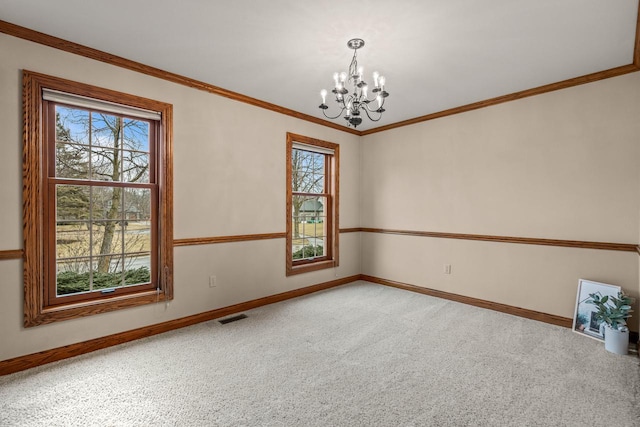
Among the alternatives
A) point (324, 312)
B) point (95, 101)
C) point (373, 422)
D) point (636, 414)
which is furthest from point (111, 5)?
point (636, 414)

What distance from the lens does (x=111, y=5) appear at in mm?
2055

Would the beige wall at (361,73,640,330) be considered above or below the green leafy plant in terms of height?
above

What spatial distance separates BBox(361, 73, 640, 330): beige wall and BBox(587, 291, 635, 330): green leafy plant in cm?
26

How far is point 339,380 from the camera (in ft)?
7.23

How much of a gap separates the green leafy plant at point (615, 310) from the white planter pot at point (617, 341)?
6cm

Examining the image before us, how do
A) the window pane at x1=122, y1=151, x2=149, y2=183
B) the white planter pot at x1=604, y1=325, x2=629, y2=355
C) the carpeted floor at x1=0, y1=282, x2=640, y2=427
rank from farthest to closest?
the window pane at x1=122, y1=151, x2=149, y2=183 < the white planter pot at x1=604, y1=325, x2=629, y2=355 < the carpeted floor at x1=0, y1=282, x2=640, y2=427

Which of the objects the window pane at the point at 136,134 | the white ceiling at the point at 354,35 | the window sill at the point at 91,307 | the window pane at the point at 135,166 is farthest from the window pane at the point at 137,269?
the white ceiling at the point at 354,35

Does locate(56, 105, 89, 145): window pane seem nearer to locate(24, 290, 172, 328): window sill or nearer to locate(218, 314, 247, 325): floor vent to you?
locate(24, 290, 172, 328): window sill

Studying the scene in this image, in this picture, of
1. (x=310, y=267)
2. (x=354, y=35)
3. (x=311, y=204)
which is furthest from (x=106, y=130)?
(x=310, y=267)

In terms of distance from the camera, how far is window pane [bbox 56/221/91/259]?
8.41 feet

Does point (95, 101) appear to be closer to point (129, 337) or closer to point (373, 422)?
point (129, 337)

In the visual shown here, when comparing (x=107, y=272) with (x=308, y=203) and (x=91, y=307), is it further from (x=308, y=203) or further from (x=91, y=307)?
(x=308, y=203)

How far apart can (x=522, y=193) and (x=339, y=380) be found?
2.86m

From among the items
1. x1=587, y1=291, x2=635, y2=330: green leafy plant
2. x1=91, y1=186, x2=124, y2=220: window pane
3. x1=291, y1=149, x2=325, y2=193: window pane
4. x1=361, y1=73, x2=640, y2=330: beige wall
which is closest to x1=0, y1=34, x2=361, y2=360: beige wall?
x1=291, y1=149, x2=325, y2=193: window pane
